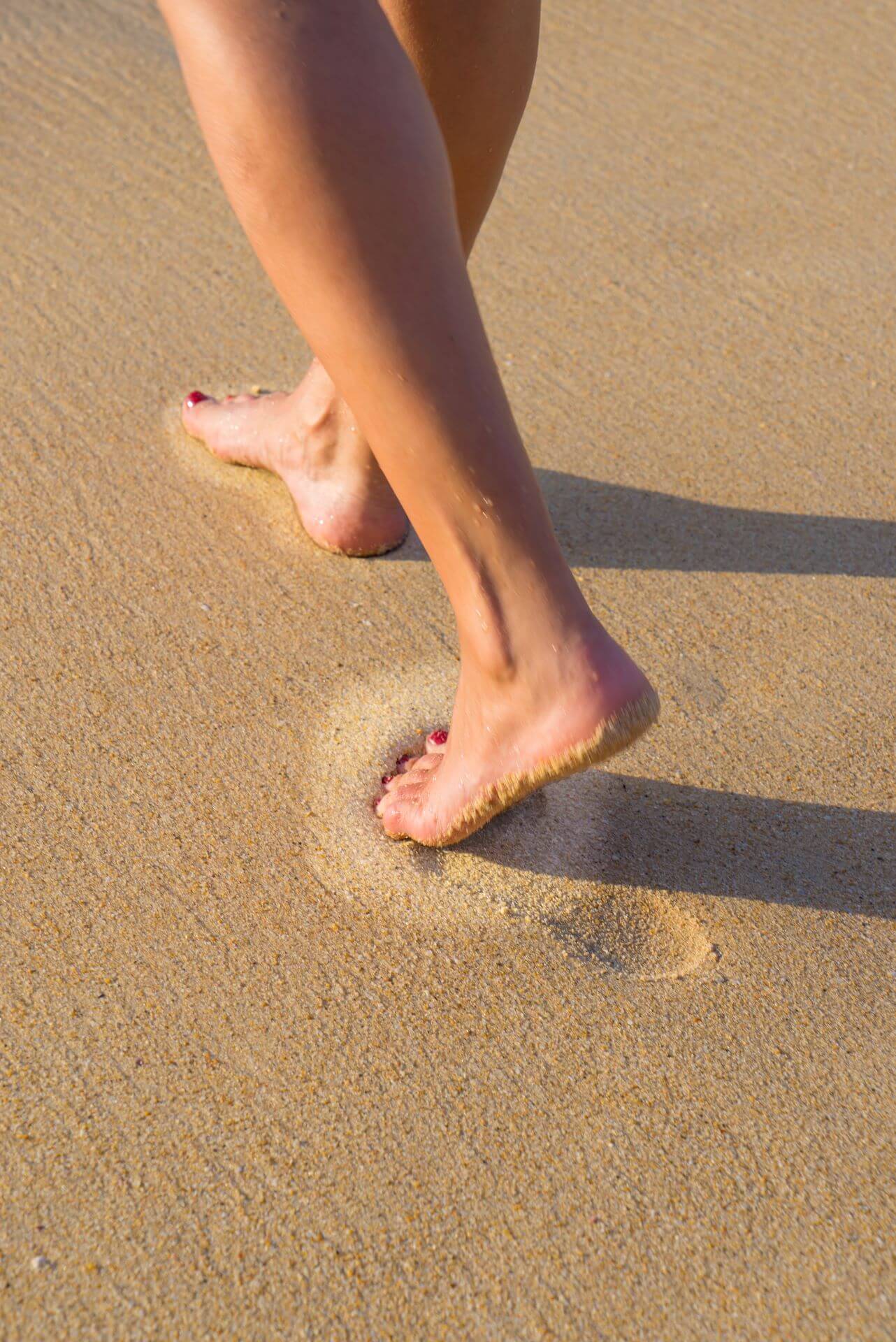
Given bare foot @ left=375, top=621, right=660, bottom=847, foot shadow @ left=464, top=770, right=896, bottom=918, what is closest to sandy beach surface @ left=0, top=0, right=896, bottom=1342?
foot shadow @ left=464, top=770, right=896, bottom=918

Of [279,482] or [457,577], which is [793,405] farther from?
[457,577]

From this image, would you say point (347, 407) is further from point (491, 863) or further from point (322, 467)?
point (491, 863)

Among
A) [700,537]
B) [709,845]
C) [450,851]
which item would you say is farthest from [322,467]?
[709,845]

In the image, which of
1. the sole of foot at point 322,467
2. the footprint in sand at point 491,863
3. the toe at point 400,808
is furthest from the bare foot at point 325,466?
the toe at point 400,808

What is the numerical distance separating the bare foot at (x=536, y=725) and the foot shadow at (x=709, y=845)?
15 centimetres

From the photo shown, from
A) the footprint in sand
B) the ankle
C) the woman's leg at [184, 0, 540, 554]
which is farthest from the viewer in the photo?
the woman's leg at [184, 0, 540, 554]

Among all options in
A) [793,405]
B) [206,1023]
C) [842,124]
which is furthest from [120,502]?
[842,124]

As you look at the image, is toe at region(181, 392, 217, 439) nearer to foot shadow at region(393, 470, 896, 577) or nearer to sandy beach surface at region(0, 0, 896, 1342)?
sandy beach surface at region(0, 0, 896, 1342)

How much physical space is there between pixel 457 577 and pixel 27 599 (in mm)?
791

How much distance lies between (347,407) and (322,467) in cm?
25

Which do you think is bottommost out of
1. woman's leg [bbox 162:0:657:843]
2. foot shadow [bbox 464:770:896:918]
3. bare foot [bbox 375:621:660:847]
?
foot shadow [bbox 464:770:896:918]

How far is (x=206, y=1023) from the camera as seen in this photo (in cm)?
130

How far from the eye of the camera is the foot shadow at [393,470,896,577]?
1.96 meters

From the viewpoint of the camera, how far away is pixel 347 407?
173cm
